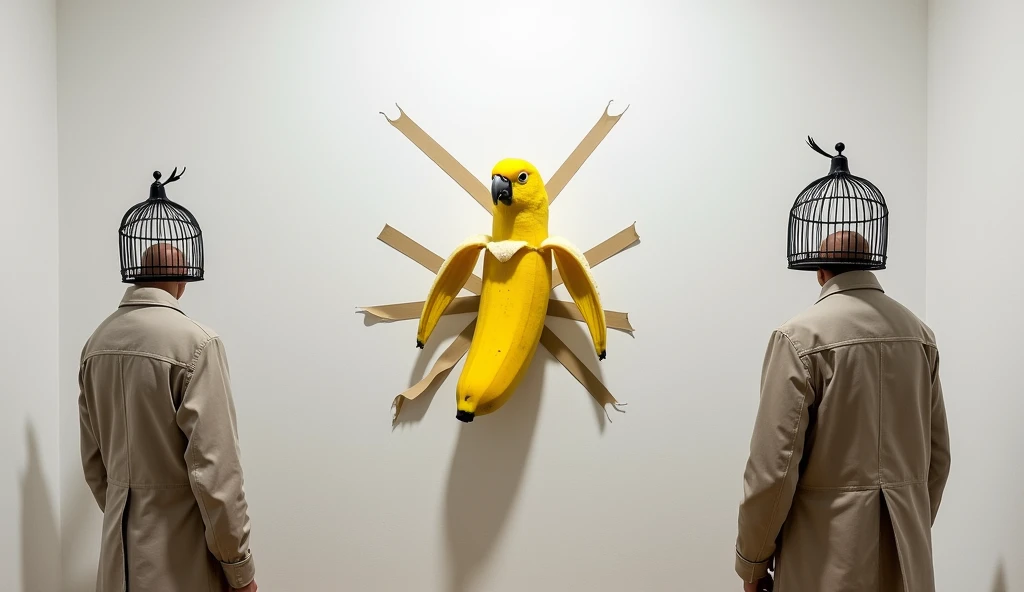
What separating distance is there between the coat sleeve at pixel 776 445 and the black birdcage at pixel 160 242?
1421 millimetres

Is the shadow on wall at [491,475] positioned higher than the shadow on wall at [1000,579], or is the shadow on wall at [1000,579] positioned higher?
the shadow on wall at [491,475]

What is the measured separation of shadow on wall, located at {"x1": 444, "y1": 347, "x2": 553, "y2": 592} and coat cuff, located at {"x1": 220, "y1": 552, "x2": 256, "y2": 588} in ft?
2.14

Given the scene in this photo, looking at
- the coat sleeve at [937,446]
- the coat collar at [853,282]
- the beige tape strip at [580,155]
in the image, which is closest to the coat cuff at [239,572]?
the beige tape strip at [580,155]

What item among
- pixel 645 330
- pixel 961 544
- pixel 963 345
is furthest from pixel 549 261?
pixel 961 544

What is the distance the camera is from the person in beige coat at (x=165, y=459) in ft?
5.51

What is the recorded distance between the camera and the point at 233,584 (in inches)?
69.1

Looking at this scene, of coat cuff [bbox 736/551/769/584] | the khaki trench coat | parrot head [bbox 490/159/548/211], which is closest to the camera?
the khaki trench coat

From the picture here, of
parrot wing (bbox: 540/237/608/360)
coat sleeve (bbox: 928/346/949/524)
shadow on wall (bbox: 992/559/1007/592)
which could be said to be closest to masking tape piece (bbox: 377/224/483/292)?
parrot wing (bbox: 540/237/608/360)

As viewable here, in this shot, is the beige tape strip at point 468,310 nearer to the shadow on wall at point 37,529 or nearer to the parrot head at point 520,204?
the parrot head at point 520,204

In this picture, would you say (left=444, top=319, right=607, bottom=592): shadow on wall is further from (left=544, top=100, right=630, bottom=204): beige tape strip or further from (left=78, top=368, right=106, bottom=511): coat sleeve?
(left=78, top=368, right=106, bottom=511): coat sleeve

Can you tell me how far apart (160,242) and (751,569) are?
1.81 metres

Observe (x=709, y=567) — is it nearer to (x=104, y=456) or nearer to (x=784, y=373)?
(x=784, y=373)

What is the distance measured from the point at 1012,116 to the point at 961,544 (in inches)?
45.7

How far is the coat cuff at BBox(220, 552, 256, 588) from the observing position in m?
1.74
